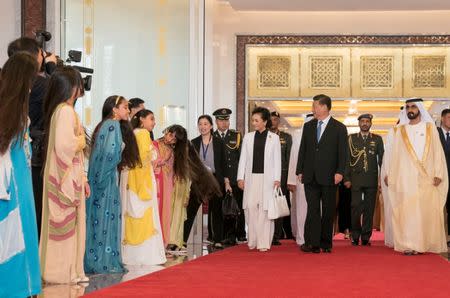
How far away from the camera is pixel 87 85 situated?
278 inches

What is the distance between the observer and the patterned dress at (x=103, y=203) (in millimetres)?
7203

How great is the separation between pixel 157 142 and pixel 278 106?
669cm

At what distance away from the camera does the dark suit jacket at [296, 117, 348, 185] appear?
9375 millimetres

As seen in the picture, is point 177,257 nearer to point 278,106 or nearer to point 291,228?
point 291,228

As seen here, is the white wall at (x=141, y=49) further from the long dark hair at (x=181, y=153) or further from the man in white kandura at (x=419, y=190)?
the man in white kandura at (x=419, y=190)

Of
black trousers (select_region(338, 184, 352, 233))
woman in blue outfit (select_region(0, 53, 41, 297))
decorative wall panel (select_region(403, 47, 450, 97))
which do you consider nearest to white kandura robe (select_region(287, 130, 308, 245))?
black trousers (select_region(338, 184, 352, 233))

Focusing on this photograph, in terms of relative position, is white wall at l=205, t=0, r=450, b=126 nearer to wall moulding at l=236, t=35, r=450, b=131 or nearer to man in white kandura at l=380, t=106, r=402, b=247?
wall moulding at l=236, t=35, r=450, b=131

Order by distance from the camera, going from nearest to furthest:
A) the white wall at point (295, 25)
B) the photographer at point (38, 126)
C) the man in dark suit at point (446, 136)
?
1. the photographer at point (38, 126)
2. the man in dark suit at point (446, 136)
3. the white wall at point (295, 25)

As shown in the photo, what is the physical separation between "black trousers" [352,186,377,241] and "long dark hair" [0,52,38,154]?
22.2 ft

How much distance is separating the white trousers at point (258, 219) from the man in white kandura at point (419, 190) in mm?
1337

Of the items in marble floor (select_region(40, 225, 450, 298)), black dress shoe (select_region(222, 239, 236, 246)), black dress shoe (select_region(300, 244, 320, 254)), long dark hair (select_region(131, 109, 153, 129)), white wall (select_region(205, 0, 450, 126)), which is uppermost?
white wall (select_region(205, 0, 450, 126))

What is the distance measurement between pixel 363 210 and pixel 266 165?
171cm

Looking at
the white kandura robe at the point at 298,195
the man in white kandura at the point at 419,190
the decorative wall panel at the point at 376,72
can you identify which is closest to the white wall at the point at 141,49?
the white kandura robe at the point at 298,195

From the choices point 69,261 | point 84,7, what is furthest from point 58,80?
point 84,7
